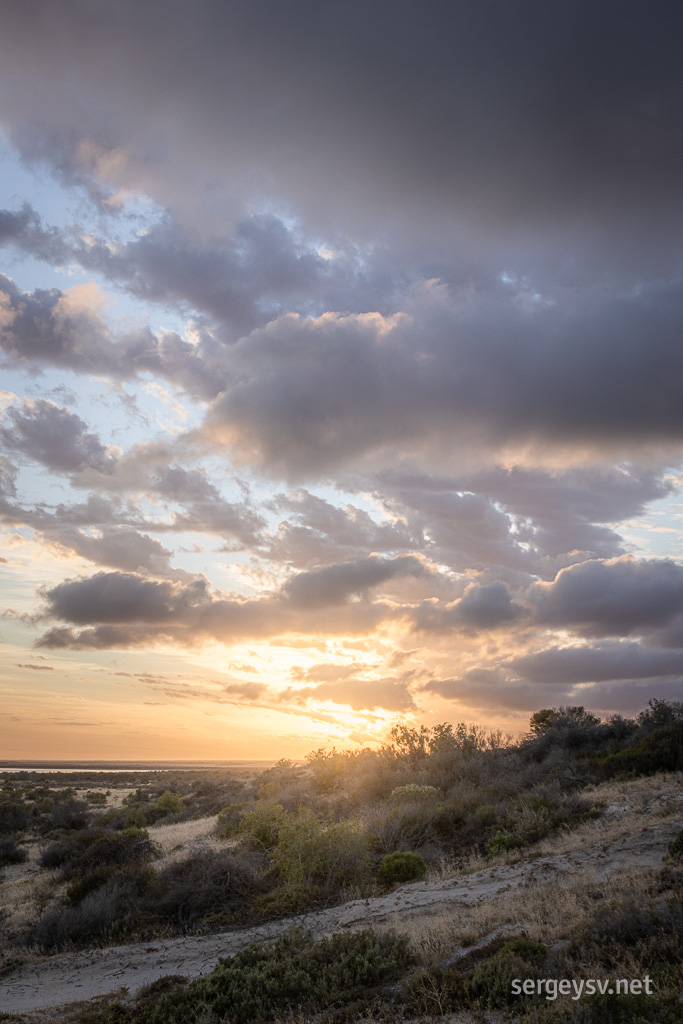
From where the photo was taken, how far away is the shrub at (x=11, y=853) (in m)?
23.5

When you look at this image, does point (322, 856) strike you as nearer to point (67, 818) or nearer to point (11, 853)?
point (11, 853)

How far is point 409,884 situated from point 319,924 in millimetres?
2885

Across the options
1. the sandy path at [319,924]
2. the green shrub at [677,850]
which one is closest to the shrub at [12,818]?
the sandy path at [319,924]

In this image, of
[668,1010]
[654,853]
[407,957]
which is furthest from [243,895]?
[668,1010]

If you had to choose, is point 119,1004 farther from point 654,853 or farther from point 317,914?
point 654,853

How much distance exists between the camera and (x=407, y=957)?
8664 mm

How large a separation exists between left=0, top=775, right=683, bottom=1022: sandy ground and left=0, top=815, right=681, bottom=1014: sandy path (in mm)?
22

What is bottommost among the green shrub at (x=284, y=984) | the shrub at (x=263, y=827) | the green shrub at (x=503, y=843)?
the shrub at (x=263, y=827)

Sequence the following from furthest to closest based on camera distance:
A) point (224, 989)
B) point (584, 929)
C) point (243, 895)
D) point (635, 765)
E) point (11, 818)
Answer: point (11, 818) < point (635, 765) < point (243, 895) < point (224, 989) < point (584, 929)

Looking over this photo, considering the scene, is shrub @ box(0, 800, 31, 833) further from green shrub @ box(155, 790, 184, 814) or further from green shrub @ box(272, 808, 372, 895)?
green shrub @ box(272, 808, 372, 895)

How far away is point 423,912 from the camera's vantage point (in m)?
11.4

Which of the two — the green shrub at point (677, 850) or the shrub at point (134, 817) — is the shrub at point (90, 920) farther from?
the shrub at point (134, 817)

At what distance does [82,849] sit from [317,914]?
1363cm

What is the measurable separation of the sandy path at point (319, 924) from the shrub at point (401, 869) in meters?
1.08
